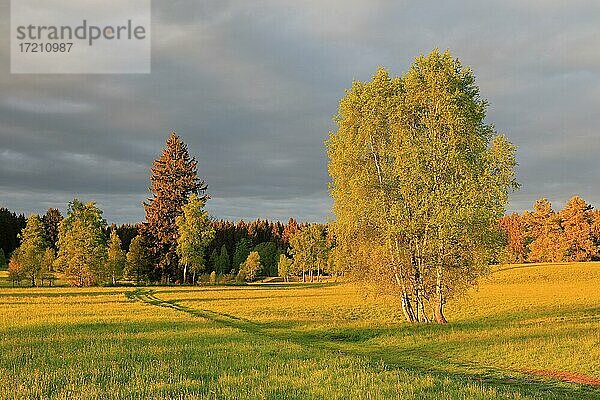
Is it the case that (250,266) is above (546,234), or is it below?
below

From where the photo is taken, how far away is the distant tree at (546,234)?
11250 centimetres

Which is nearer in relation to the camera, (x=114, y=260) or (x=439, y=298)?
(x=439, y=298)

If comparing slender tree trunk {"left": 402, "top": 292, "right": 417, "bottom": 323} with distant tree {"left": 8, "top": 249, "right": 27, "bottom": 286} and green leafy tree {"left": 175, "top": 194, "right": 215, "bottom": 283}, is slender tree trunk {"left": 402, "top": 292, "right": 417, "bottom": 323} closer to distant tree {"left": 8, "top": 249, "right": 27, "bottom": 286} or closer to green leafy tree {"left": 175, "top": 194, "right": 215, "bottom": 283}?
green leafy tree {"left": 175, "top": 194, "right": 215, "bottom": 283}

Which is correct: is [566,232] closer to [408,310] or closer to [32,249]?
[408,310]

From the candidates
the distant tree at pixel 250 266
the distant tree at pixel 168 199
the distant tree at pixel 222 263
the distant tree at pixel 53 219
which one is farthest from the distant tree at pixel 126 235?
the distant tree at pixel 168 199

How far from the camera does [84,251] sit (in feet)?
253

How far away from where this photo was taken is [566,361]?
20.1 metres

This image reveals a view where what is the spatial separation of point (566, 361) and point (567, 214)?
101729mm

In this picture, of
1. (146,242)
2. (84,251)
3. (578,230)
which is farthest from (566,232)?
(84,251)

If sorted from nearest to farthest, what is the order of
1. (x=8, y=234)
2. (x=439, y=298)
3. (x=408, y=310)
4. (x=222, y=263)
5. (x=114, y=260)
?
(x=439, y=298) → (x=408, y=310) → (x=114, y=260) → (x=222, y=263) → (x=8, y=234)

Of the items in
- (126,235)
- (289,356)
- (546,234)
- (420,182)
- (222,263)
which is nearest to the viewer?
(289,356)

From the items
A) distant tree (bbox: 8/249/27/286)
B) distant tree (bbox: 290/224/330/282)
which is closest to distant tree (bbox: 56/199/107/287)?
distant tree (bbox: 8/249/27/286)

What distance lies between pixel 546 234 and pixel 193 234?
263 ft

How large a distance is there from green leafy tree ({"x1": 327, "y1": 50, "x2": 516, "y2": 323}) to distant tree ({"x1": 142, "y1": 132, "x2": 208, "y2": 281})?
6020 centimetres
